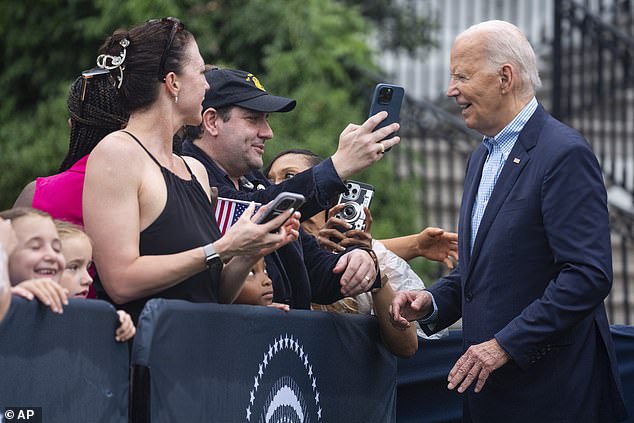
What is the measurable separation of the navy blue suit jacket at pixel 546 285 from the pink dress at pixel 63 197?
1394 millimetres

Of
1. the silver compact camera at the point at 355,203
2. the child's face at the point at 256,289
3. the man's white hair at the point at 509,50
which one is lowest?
the child's face at the point at 256,289

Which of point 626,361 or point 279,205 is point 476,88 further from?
point 626,361

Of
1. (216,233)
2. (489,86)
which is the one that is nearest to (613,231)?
(489,86)

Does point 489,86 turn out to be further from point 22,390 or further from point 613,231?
point 613,231

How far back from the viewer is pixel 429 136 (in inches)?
405

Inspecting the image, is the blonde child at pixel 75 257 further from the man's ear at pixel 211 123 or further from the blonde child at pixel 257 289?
the man's ear at pixel 211 123

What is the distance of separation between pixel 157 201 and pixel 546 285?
139 centimetres

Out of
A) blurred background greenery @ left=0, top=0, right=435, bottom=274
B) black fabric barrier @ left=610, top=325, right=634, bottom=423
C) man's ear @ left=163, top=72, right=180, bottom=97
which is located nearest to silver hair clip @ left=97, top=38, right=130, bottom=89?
man's ear @ left=163, top=72, right=180, bottom=97

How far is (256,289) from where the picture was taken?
13.6 ft

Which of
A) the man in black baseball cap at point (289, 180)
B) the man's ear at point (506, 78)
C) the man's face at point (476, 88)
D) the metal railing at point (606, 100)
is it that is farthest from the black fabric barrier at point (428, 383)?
the metal railing at point (606, 100)

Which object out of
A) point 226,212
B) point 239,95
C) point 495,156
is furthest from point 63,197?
point 495,156

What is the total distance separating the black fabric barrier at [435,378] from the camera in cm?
535

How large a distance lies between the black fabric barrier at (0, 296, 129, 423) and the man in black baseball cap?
1.28m

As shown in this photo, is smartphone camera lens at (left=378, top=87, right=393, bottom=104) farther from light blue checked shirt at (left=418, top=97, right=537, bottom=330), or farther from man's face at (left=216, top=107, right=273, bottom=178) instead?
man's face at (left=216, top=107, right=273, bottom=178)
